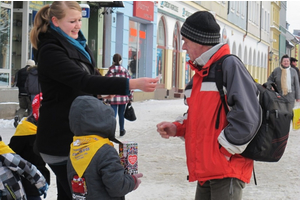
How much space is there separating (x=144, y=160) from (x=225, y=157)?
17.0 feet

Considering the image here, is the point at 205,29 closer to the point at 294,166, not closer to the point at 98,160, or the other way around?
the point at 98,160

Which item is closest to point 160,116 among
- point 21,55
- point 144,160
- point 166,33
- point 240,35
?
point 21,55

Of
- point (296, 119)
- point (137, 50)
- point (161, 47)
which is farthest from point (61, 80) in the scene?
point (161, 47)

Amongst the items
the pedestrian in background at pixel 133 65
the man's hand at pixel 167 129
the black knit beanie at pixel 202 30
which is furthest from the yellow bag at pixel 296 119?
the pedestrian in background at pixel 133 65

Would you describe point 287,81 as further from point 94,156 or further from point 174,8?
point 174,8

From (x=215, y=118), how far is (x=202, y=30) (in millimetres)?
531

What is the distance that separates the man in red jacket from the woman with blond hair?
1.01 feet

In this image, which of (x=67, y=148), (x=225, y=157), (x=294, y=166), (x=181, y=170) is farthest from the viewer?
(x=294, y=166)

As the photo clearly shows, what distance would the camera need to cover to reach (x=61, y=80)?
128 inches

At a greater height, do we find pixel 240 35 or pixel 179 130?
pixel 240 35

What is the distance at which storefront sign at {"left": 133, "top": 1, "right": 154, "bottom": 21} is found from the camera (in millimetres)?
23297

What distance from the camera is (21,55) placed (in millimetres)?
16266

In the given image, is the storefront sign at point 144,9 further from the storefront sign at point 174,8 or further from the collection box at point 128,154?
the collection box at point 128,154

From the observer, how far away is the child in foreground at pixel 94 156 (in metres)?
3.16
